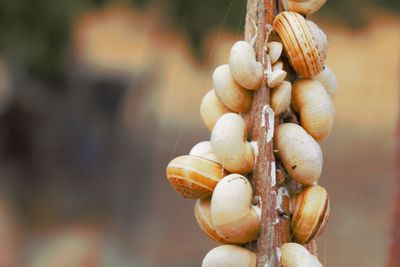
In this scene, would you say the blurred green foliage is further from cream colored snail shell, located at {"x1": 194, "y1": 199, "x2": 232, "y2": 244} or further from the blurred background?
cream colored snail shell, located at {"x1": 194, "y1": 199, "x2": 232, "y2": 244}

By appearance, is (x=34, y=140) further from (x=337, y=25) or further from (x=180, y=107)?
(x=337, y=25)

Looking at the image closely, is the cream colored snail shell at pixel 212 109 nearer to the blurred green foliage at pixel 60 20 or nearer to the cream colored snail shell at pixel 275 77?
the cream colored snail shell at pixel 275 77

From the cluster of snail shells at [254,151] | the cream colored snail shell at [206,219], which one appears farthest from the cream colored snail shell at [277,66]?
the cream colored snail shell at [206,219]

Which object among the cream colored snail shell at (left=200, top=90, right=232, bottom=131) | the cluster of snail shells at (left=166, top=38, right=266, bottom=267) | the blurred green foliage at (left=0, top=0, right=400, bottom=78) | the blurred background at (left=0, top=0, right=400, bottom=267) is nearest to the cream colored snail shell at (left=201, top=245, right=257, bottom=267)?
the cluster of snail shells at (left=166, top=38, right=266, bottom=267)

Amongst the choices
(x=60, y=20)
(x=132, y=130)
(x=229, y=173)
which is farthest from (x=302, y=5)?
(x=132, y=130)

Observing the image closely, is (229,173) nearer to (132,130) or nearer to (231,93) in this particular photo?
(231,93)

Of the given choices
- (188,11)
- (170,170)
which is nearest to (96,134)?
(188,11)
